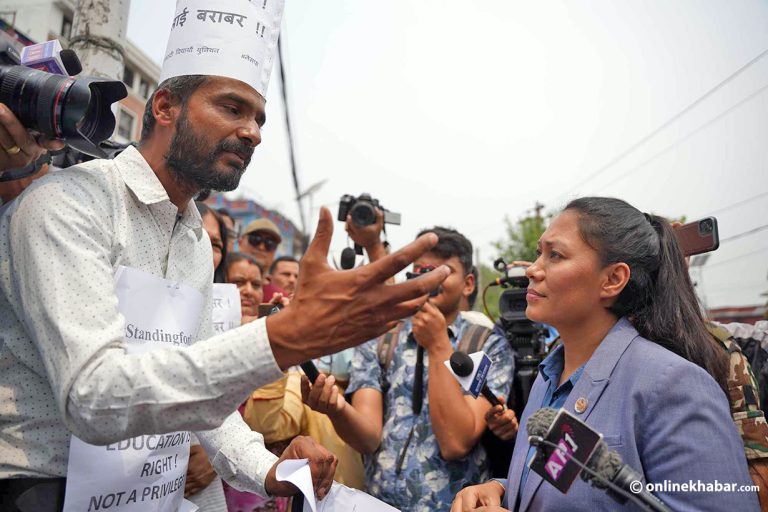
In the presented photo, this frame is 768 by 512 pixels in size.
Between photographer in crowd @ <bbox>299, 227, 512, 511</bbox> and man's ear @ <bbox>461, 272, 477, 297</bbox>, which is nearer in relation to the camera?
photographer in crowd @ <bbox>299, 227, 512, 511</bbox>

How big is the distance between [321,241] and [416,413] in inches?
71.2

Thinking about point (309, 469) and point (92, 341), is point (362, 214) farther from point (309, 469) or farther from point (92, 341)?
point (92, 341)

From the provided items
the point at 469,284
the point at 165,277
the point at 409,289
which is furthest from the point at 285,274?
the point at 409,289

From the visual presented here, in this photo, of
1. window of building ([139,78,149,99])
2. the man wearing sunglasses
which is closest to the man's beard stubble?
the man wearing sunglasses

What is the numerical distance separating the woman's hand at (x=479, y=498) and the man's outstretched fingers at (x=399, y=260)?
1.16 metres

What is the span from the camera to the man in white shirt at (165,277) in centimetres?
114

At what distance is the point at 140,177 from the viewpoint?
5.66 ft

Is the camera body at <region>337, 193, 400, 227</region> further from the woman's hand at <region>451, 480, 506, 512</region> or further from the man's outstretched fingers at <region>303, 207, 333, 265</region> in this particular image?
the man's outstretched fingers at <region>303, 207, 333, 265</region>

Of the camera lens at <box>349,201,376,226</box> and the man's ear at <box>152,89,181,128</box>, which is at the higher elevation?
the man's ear at <box>152,89,181,128</box>

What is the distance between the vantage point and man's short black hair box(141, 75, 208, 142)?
1.92m

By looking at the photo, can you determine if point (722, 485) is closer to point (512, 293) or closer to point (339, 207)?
point (512, 293)

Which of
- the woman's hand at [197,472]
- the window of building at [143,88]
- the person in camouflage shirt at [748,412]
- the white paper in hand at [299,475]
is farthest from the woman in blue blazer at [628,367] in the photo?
the window of building at [143,88]

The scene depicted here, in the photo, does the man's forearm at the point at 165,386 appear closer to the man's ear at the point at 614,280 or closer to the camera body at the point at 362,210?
the man's ear at the point at 614,280

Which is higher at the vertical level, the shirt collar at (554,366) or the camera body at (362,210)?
the camera body at (362,210)
